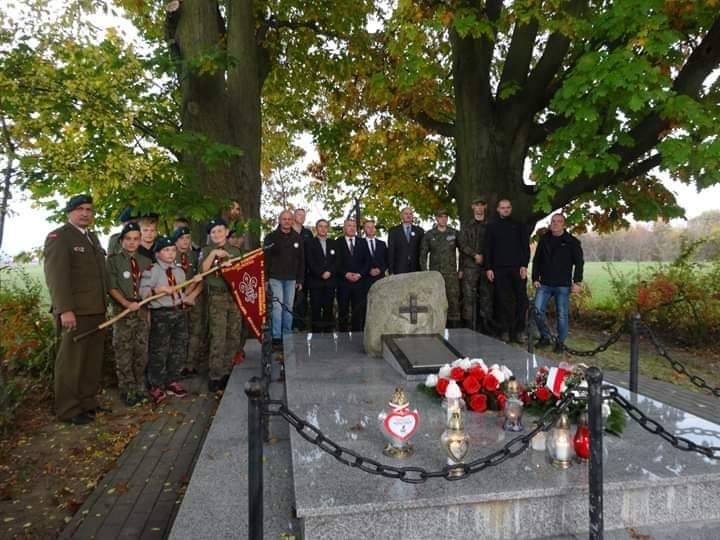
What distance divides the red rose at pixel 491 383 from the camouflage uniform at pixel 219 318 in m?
3.45

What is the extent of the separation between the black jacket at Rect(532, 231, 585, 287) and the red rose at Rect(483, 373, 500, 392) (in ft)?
14.2

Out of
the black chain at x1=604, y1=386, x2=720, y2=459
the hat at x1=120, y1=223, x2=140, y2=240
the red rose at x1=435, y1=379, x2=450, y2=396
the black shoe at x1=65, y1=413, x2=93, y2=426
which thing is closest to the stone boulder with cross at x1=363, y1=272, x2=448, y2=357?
the red rose at x1=435, y1=379, x2=450, y2=396

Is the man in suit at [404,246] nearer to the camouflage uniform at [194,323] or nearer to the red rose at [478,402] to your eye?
the camouflage uniform at [194,323]

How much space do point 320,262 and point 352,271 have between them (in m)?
0.54

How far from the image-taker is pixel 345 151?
12.4 metres

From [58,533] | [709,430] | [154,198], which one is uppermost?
[154,198]

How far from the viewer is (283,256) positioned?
7.78m

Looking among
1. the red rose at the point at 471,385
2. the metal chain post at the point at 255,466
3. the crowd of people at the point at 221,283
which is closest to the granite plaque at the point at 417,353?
the red rose at the point at 471,385

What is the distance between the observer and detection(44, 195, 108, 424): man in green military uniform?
16.6 feet

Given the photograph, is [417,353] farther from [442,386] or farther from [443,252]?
[443,252]

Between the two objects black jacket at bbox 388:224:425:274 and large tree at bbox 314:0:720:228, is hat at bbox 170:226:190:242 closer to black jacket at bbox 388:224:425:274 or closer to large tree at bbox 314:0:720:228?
black jacket at bbox 388:224:425:274

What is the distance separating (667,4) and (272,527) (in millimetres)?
8269

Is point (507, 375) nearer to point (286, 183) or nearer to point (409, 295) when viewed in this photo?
point (409, 295)

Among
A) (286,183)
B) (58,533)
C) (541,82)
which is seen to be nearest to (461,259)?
(541,82)
